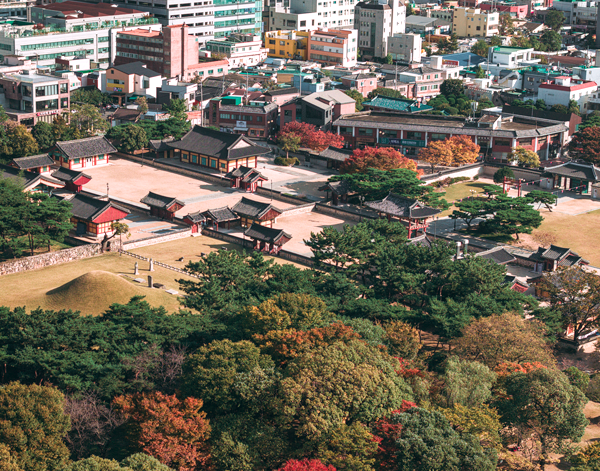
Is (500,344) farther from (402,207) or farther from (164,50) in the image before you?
(164,50)

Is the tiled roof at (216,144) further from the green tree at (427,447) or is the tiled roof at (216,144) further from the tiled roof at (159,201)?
the green tree at (427,447)

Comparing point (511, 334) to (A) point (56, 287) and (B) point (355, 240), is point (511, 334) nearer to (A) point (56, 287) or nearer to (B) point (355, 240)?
(B) point (355, 240)

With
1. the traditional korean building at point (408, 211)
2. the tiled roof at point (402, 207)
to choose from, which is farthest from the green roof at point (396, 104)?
the traditional korean building at point (408, 211)

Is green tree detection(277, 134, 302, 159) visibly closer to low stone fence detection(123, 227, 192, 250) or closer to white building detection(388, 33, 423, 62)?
low stone fence detection(123, 227, 192, 250)

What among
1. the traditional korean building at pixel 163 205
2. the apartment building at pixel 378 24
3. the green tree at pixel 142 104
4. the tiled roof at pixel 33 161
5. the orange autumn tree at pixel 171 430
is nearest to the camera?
the orange autumn tree at pixel 171 430

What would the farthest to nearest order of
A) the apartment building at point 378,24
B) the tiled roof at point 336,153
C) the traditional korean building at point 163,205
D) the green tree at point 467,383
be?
the apartment building at point 378,24
the tiled roof at point 336,153
the traditional korean building at point 163,205
the green tree at point 467,383
